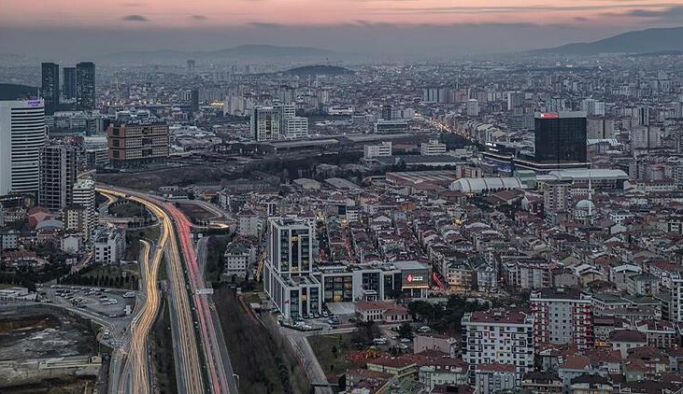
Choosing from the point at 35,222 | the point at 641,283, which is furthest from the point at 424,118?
the point at 641,283

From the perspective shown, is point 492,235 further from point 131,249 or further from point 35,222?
point 35,222

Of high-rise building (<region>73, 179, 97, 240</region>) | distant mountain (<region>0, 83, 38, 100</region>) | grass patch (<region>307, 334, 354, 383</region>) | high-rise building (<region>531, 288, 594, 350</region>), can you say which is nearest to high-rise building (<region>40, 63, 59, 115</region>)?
distant mountain (<region>0, 83, 38, 100</region>)

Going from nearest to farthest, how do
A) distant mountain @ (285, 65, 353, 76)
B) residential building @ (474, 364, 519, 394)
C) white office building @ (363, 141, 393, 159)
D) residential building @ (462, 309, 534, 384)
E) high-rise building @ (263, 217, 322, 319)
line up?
residential building @ (474, 364, 519, 394), residential building @ (462, 309, 534, 384), high-rise building @ (263, 217, 322, 319), white office building @ (363, 141, 393, 159), distant mountain @ (285, 65, 353, 76)

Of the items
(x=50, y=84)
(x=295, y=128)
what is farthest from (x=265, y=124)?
(x=50, y=84)

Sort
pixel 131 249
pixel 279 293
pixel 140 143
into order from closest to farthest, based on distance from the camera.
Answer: pixel 279 293 → pixel 131 249 → pixel 140 143

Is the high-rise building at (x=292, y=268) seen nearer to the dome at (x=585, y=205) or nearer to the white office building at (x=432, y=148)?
the dome at (x=585, y=205)

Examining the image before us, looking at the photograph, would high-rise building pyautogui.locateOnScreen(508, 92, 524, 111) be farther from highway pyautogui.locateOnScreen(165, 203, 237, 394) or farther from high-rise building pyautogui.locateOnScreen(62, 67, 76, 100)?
highway pyautogui.locateOnScreen(165, 203, 237, 394)
